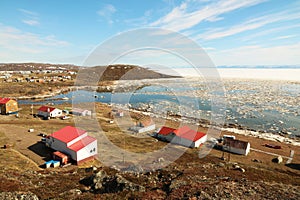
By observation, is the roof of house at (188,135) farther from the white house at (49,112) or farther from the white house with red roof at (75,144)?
the white house at (49,112)

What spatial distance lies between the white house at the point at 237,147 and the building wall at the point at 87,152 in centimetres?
1955

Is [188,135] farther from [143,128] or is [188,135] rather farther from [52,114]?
[52,114]

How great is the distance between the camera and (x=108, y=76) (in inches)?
6550

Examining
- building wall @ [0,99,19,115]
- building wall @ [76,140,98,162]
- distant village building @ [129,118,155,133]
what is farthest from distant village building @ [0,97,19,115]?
building wall @ [76,140,98,162]

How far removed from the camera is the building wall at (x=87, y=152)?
24.0 meters

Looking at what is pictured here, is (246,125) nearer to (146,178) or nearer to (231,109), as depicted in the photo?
(231,109)

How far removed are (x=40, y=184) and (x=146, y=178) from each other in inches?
372

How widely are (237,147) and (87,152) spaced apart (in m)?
21.6

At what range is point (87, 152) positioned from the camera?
24891mm

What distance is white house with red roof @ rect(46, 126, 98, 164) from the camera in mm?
24141

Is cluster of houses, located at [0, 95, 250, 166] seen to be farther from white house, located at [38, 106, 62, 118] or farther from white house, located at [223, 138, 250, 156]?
white house, located at [38, 106, 62, 118]

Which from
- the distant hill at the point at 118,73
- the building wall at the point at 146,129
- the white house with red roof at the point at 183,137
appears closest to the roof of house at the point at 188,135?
the white house with red roof at the point at 183,137

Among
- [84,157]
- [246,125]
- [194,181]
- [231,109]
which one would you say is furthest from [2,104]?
[231,109]

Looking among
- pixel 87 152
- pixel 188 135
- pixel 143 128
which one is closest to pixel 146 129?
pixel 143 128
